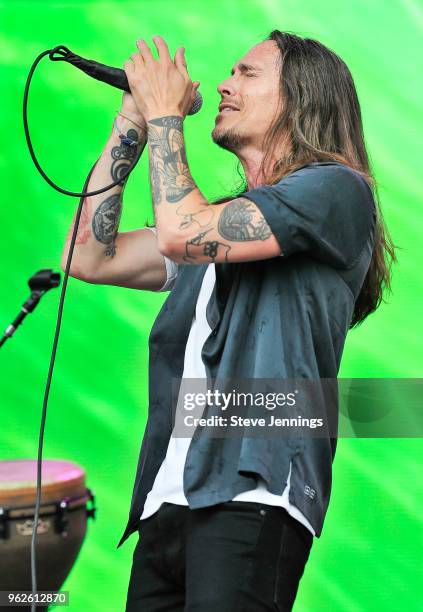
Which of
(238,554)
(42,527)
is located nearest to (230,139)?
(238,554)

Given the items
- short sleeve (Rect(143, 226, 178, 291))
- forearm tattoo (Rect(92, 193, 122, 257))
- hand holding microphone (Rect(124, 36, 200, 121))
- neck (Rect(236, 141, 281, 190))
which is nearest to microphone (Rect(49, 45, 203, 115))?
hand holding microphone (Rect(124, 36, 200, 121))

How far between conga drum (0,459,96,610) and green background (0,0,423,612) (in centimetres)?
46

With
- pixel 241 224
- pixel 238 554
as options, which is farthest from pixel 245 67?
pixel 238 554

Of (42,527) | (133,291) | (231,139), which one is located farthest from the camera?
(133,291)

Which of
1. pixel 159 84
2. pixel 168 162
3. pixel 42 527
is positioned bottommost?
pixel 42 527

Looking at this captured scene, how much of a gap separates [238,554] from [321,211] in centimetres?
Result: 57

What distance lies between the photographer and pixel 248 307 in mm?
1752

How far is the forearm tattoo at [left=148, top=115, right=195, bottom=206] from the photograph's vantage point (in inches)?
68.9

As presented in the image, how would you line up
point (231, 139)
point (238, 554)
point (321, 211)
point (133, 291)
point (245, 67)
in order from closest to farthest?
point (238, 554) → point (321, 211) → point (231, 139) → point (245, 67) → point (133, 291)

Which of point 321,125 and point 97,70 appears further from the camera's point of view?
point 321,125

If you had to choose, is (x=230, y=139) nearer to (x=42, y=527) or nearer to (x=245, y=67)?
(x=245, y=67)

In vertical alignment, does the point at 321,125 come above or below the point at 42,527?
above

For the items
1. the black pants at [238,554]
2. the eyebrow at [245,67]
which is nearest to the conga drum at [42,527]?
the black pants at [238,554]

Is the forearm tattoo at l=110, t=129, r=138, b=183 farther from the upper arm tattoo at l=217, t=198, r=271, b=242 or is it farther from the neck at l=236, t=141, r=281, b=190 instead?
the upper arm tattoo at l=217, t=198, r=271, b=242
